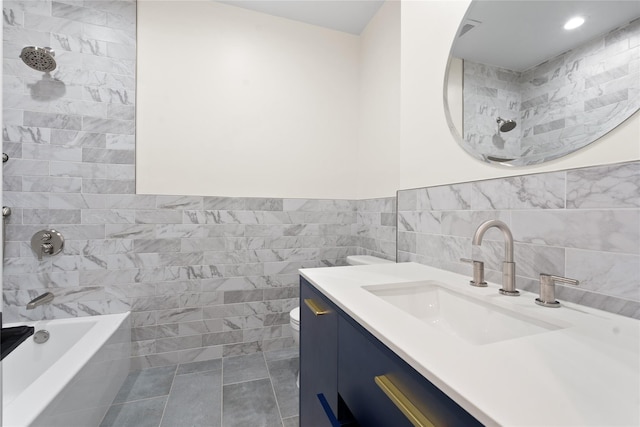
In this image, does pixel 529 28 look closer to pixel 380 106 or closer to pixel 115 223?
pixel 380 106

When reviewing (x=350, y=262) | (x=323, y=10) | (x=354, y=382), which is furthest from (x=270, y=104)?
(x=354, y=382)

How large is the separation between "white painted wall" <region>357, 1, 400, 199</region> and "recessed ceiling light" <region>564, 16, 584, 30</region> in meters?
1.07

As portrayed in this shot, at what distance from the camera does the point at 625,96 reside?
2.50ft

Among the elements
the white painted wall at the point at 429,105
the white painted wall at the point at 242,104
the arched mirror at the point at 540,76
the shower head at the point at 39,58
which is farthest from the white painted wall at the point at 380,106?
the shower head at the point at 39,58

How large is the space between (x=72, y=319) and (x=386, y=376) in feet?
6.80

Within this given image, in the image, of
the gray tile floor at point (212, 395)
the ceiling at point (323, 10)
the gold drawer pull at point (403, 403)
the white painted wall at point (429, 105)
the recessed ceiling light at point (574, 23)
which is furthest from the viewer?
the ceiling at point (323, 10)

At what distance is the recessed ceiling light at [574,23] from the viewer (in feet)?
2.86

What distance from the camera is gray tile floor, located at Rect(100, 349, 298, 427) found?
150 centimetres

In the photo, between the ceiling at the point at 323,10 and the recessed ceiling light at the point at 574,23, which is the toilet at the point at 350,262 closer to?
the recessed ceiling light at the point at 574,23

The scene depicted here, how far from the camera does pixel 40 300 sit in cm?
167

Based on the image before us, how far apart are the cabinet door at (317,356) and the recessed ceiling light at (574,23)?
1144 mm

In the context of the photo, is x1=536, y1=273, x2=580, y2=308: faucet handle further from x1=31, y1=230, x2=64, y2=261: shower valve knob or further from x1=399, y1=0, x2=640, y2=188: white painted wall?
x1=31, y1=230, x2=64, y2=261: shower valve knob

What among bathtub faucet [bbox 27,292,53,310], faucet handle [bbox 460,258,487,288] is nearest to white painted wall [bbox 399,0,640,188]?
faucet handle [bbox 460,258,487,288]

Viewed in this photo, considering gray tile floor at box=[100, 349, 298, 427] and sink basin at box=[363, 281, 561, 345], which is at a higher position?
sink basin at box=[363, 281, 561, 345]
